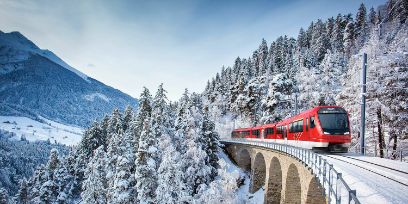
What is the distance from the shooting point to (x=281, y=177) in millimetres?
28000

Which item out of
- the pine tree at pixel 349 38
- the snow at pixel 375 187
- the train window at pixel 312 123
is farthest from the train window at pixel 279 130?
the pine tree at pixel 349 38

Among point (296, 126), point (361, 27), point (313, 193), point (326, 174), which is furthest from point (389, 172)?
point (361, 27)

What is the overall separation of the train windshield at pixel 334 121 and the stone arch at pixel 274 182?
9459mm

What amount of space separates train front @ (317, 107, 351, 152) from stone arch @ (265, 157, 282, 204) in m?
9.28

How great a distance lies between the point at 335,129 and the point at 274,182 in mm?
11847

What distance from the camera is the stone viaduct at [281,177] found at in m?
14.9

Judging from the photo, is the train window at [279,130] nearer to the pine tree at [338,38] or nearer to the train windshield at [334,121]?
the train windshield at [334,121]

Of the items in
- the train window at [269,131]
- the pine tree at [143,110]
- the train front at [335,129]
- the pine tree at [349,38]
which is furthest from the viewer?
the pine tree at [349,38]

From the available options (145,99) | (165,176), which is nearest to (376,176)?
(165,176)

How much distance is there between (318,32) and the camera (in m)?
97.8

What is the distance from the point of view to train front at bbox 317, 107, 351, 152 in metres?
17.5

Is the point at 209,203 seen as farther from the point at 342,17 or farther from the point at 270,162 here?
the point at 342,17

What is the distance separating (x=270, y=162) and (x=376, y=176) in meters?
17.4

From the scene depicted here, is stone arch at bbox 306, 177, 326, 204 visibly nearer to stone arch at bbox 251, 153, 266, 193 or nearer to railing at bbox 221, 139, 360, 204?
railing at bbox 221, 139, 360, 204
